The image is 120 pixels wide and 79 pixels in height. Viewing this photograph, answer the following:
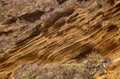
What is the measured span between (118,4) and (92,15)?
1433mm

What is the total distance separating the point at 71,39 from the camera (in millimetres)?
12656

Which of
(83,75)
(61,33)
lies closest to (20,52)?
(61,33)

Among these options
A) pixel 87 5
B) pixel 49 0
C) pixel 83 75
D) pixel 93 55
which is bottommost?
pixel 83 75

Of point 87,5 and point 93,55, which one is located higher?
point 87,5

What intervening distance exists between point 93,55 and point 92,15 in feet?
7.60

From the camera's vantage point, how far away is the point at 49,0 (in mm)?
20672

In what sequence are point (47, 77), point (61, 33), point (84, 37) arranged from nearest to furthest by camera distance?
1. point (47, 77)
2. point (84, 37)
3. point (61, 33)

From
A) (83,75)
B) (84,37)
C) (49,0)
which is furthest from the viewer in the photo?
(49,0)

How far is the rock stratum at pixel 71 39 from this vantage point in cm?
1117

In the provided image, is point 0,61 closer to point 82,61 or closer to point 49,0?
point 82,61

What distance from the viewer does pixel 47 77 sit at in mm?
10516

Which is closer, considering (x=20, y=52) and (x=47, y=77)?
(x=47, y=77)

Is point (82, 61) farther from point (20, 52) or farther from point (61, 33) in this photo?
point (20, 52)

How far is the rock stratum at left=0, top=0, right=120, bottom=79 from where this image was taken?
11.2m
